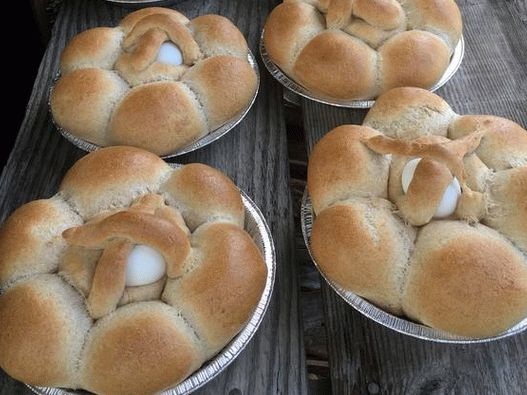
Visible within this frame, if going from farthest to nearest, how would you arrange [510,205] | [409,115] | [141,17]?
[141,17]
[409,115]
[510,205]

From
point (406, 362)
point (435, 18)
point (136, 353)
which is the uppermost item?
point (435, 18)

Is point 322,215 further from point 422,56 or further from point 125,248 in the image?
point 422,56

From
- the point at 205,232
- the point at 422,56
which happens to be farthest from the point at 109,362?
the point at 422,56

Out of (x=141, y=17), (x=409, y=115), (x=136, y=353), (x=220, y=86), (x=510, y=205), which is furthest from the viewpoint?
(x=141, y=17)

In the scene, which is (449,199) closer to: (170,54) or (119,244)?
(119,244)

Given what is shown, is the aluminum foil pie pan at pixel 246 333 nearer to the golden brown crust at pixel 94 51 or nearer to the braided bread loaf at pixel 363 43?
the braided bread loaf at pixel 363 43

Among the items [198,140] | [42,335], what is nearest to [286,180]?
[198,140]

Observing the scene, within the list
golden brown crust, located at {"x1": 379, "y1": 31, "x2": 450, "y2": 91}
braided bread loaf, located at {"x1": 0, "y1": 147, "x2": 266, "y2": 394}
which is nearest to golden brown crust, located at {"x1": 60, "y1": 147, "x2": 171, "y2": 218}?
braided bread loaf, located at {"x1": 0, "y1": 147, "x2": 266, "y2": 394}
